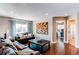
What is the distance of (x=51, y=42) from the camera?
1.95 meters

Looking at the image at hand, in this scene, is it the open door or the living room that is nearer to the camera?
the living room

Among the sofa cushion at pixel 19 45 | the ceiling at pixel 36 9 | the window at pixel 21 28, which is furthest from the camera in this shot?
the window at pixel 21 28

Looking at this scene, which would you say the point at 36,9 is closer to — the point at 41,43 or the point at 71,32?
the point at 41,43

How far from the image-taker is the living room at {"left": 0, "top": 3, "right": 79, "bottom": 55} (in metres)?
1.77

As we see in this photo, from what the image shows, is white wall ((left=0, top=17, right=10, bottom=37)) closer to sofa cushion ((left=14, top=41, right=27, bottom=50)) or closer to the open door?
sofa cushion ((left=14, top=41, right=27, bottom=50))

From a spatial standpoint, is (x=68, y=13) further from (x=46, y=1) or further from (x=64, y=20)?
(x=46, y=1)

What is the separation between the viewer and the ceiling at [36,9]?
174cm

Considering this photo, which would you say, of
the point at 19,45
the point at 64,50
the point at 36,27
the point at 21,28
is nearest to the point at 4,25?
the point at 21,28

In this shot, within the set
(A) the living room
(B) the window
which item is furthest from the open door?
(B) the window

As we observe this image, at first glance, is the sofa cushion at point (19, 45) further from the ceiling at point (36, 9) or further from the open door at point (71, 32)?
the open door at point (71, 32)

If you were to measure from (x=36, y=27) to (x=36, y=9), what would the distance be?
42cm

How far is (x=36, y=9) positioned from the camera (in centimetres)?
180

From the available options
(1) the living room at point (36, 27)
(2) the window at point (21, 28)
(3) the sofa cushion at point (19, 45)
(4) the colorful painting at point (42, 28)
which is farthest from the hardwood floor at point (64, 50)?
(2) the window at point (21, 28)

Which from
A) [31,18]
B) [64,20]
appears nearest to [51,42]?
[64,20]
